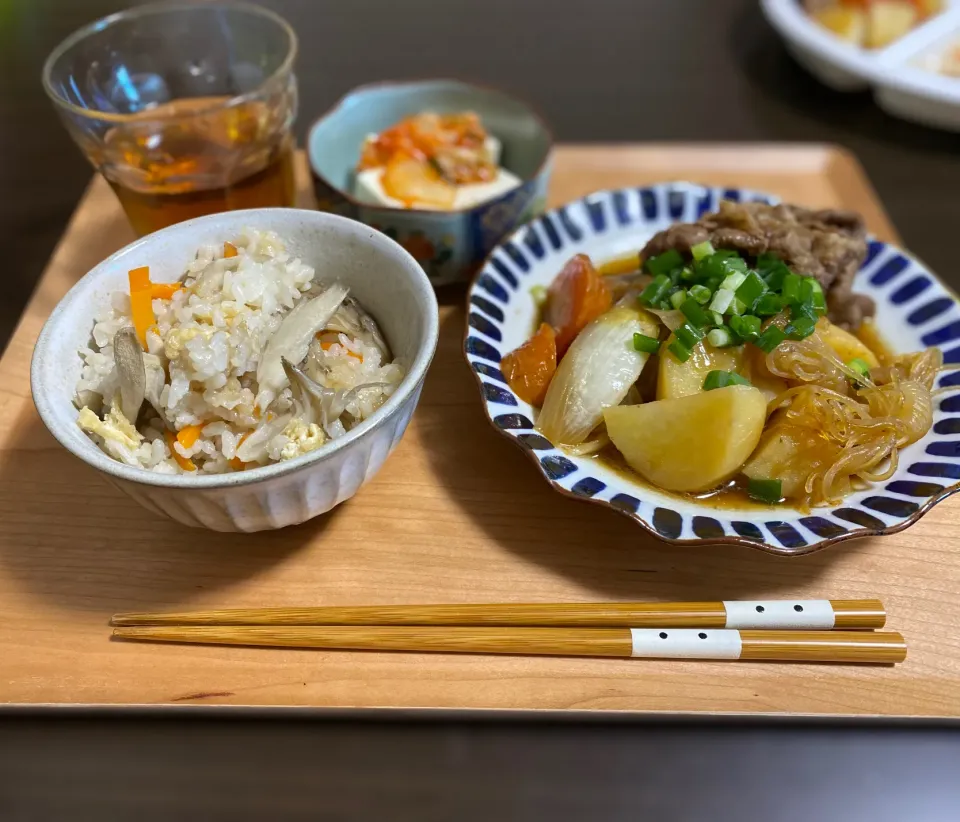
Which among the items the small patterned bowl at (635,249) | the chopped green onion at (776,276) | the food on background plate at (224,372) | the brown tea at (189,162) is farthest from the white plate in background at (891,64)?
the food on background plate at (224,372)

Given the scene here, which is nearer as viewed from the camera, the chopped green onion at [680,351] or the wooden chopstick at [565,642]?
the wooden chopstick at [565,642]

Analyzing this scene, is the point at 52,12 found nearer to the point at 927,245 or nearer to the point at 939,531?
the point at 927,245

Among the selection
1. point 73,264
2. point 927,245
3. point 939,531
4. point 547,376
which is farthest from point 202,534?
point 927,245

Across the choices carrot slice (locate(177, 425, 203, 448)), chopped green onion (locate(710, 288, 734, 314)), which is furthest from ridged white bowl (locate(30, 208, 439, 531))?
chopped green onion (locate(710, 288, 734, 314))

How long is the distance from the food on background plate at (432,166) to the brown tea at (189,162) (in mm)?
331

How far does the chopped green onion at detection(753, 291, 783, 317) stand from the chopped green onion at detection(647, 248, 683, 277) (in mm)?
222

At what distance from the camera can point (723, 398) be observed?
1.50 meters

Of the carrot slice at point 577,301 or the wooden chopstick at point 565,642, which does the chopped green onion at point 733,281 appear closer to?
the carrot slice at point 577,301

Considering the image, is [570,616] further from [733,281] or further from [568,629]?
[733,281]

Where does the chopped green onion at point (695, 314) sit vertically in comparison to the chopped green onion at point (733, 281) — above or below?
below

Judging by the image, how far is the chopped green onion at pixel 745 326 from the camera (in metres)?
1.66

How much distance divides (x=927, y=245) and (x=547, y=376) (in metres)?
1.86

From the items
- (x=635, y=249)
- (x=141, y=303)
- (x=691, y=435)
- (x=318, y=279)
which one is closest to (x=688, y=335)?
(x=691, y=435)

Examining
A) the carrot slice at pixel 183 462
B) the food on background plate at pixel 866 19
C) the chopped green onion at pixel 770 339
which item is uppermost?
the food on background plate at pixel 866 19
